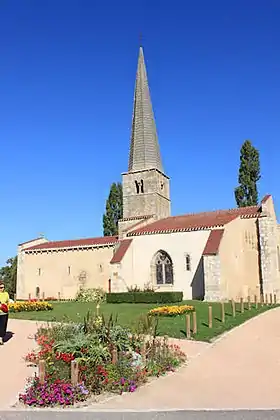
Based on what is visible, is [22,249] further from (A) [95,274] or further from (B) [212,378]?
(B) [212,378]

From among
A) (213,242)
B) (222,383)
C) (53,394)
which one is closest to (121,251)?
(213,242)

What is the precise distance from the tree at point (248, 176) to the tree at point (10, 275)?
29251mm

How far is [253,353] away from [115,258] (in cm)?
2208

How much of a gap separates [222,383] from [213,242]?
824 inches

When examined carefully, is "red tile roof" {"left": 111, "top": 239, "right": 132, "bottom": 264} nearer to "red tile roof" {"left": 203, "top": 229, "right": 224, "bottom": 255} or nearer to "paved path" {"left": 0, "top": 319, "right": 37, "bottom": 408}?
"red tile roof" {"left": 203, "top": 229, "right": 224, "bottom": 255}

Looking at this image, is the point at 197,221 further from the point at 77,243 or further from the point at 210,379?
the point at 210,379

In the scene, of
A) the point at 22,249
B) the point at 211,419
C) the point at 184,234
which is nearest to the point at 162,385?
the point at 211,419

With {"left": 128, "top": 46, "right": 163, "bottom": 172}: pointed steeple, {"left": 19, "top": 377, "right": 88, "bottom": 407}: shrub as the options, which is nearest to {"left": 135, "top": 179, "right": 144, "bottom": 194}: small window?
{"left": 128, "top": 46, "right": 163, "bottom": 172}: pointed steeple

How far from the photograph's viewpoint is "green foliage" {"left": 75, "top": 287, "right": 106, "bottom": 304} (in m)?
34.5

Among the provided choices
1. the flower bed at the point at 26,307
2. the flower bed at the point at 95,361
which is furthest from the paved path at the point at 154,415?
the flower bed at the point at 26,307

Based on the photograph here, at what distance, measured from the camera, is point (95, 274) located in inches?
1473

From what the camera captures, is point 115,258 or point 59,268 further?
point 59,268

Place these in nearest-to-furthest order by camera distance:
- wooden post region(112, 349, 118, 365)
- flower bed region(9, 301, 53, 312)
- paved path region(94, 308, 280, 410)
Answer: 1. paved path region(94, 308, 280, 410)
2. wooden post region(112, 349, 118, 365)
3. flower bed region(9, 301, 53, 312)

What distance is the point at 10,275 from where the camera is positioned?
53.9 meters
